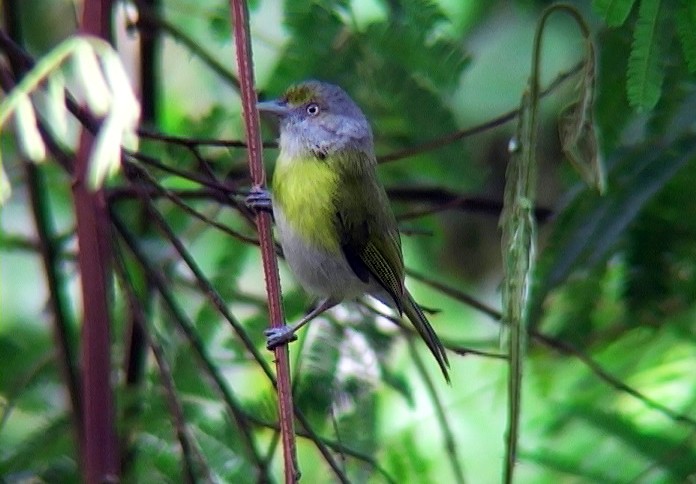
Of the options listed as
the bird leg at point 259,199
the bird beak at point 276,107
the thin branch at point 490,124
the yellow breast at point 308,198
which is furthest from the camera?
the bird beak at point 276,107

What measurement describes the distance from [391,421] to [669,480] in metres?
1.38

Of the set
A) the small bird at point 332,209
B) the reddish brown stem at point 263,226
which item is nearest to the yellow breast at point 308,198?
the small bird at point 332,209

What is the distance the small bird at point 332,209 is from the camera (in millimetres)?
3035

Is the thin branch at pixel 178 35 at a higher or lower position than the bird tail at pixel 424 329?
higher

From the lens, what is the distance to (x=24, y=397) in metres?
2.93

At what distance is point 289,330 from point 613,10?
33.5 inches

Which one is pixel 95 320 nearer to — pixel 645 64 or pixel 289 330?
pixel 289 330

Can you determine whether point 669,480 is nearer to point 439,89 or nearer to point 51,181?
point 439,89

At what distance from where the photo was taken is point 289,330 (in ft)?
7.23

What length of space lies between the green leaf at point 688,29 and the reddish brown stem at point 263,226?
0.85 metres

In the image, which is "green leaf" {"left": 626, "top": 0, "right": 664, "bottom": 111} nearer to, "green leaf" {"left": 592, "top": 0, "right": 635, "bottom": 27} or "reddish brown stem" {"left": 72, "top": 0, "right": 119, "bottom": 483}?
"green leaf" {"left": 592, "top": 0, "right": 635, "bottom": 27}

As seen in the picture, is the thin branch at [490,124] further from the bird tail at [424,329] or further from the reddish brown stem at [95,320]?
the reddish brown stem at [95,320]

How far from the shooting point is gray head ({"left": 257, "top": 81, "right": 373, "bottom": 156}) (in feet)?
10.4

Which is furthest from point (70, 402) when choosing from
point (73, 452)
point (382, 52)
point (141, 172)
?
point (382, 52)
